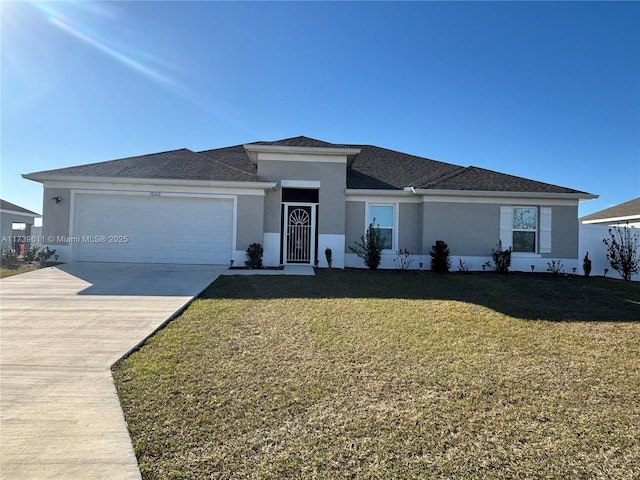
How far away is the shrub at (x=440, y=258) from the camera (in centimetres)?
1280

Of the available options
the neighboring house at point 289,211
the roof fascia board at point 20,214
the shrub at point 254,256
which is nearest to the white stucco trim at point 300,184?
the neighboring house at point 289,211

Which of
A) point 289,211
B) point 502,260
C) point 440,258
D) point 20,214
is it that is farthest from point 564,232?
point 20,214

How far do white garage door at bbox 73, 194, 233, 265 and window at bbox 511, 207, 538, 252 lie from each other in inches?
445

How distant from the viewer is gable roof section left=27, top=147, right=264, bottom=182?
494 inches

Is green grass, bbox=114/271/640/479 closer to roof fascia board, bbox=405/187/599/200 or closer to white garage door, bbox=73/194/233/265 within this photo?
white garage door, bbox=73/194/233/265

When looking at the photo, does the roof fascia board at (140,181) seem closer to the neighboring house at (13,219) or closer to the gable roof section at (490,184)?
the gable roof section at (490,184)

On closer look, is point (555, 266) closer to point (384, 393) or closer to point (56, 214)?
point (384, 393)

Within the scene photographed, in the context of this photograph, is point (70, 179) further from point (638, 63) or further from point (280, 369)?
point (638, 63)

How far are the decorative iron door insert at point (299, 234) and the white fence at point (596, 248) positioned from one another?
11090 millimetres

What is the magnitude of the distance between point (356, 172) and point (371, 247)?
4.04 meters

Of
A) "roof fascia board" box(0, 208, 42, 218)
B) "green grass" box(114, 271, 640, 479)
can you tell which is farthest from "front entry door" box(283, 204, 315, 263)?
"roof fascia board" box(0, 208, 42, 218)

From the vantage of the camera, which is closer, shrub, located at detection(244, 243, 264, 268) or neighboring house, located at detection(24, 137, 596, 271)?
shrub, located at detection(244, 243, 264, 268)

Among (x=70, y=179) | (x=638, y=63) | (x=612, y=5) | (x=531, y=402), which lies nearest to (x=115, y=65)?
(x=70, y=179)

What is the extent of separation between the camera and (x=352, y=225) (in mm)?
13789
